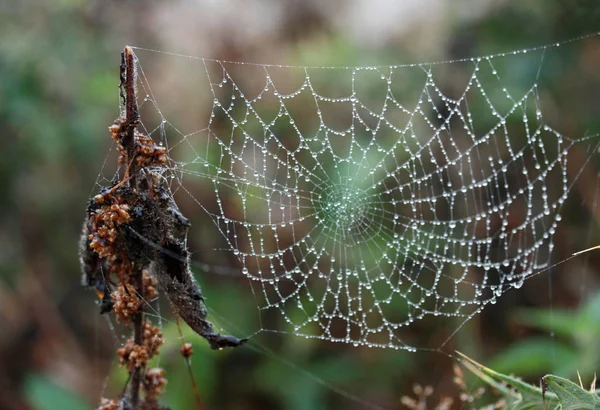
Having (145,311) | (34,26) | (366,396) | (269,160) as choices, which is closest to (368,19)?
(269,160)

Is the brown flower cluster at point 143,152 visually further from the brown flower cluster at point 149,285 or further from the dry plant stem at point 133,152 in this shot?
the brown flower cluster at point 149,285

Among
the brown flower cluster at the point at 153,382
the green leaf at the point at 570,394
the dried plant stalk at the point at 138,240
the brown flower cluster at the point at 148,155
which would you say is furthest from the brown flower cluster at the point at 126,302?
the green leaf at the point at 570,394

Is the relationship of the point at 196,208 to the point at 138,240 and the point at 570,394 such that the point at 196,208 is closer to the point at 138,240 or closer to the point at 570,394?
the point at 138,240

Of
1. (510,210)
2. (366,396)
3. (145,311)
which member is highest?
(510,210)

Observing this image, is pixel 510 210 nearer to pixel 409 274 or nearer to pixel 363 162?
pixel 409 274

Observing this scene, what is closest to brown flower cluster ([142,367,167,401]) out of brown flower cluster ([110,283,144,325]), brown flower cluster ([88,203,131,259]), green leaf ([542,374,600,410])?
brown flower cluster ([110,283,144,325])

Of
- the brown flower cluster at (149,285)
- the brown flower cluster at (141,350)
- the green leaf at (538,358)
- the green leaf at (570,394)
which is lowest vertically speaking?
the green leaf at (570,394)
